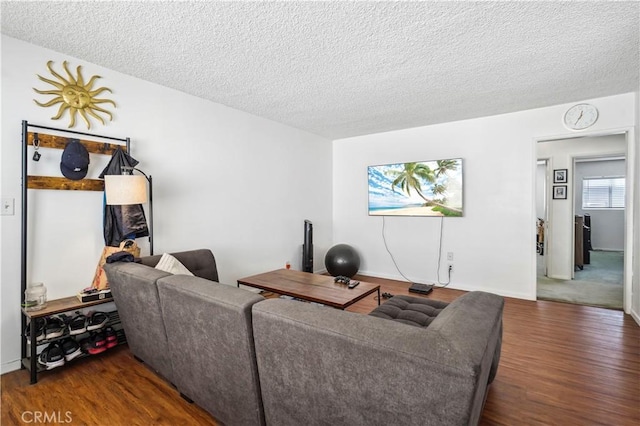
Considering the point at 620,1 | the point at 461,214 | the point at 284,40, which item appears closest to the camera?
the point at 620,1

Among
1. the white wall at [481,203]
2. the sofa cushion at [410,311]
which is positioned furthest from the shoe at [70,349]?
the white wall at [481,203]

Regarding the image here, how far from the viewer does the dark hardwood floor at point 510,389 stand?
1.71 meters

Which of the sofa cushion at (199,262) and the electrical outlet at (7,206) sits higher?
the electrical outlet at (7,206)

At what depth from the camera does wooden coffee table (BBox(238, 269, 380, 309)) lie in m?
2.44

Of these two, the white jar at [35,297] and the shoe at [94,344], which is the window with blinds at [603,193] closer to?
the shoe at [94,344]

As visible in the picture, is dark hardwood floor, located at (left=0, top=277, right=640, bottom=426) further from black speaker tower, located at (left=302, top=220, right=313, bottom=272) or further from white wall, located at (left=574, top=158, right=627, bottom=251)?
white wall, located at (left=574, top=158, right=627, bottom=251)

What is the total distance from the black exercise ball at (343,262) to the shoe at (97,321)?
2951 millimetres

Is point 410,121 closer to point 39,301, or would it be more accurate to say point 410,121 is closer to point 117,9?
point 117,9

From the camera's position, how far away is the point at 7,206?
2137mm

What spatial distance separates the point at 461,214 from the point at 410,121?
1.54 meters

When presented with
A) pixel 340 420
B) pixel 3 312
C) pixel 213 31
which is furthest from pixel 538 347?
pixel 3 312

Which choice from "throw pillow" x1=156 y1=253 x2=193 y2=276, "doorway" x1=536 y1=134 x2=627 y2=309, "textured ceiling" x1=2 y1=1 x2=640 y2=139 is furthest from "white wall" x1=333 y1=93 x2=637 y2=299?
"throw pillow" x1=156 y1=253 x2=193 y2=276

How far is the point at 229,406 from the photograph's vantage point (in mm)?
1497

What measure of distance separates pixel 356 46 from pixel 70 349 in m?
3.13
